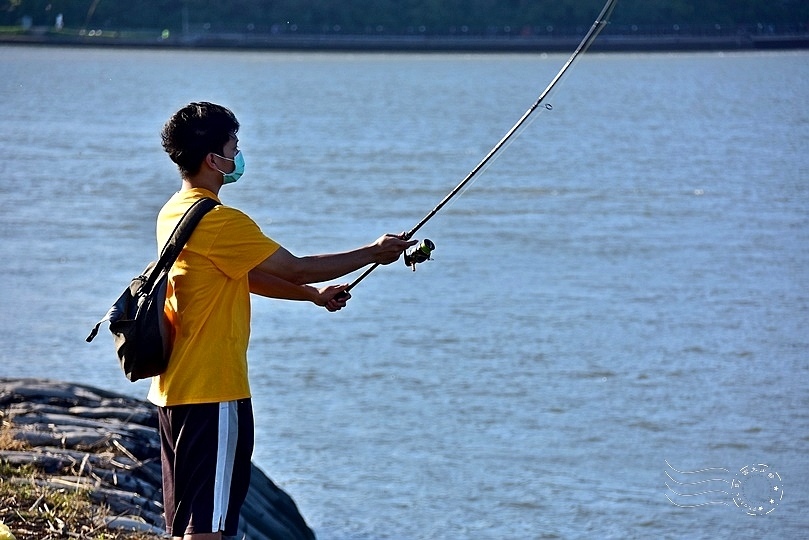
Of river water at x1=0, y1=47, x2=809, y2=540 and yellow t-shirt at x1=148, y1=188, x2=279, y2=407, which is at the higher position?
yellow t-shirt at x1=148, y1=188, x2=279, y2=407

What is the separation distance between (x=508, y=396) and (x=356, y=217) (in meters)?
10.2

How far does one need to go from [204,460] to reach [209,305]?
408 mm

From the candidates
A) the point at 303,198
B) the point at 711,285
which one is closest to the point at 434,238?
the point at 711,285

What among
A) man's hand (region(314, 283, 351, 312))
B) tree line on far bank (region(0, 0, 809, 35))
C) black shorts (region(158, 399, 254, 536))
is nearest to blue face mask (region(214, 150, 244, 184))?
man's hand (region(314, 283, 351, 312))

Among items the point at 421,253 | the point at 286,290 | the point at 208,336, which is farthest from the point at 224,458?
the point at 421,253

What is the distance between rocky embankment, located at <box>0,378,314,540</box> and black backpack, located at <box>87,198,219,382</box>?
1.42m

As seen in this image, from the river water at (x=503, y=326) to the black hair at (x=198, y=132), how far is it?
13.2 ft

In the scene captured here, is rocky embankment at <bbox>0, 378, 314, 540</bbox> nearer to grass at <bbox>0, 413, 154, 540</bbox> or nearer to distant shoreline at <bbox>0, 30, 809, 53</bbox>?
grass at <bbox>0, 413, 154, 540</bbox>

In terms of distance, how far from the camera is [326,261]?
3848 millimetres

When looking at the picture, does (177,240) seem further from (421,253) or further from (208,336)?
(421,253)

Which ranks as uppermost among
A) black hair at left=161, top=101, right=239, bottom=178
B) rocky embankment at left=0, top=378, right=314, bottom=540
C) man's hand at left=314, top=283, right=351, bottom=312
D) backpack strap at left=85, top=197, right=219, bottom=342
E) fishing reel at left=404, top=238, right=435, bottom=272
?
black hair at left=161, top=101, right=239, bottom=178

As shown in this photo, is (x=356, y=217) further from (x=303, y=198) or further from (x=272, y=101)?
(x=272, y=101)

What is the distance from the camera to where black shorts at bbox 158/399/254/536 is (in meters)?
3.67

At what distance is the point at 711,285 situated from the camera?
14.7 metres
